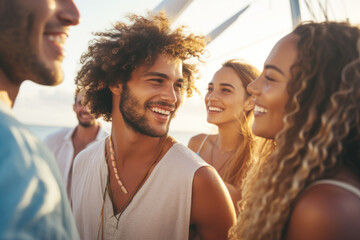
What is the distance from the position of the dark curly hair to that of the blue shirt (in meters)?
1.91

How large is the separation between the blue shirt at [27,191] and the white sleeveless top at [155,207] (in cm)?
112

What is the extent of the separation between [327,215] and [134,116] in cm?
194

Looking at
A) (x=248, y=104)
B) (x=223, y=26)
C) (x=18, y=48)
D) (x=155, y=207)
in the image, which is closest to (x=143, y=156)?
(x=155, y=207)

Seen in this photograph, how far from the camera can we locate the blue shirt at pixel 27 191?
79 centimetres

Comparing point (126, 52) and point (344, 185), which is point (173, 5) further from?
point (344, 185)

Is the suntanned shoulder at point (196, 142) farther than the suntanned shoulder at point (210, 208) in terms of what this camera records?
Yes

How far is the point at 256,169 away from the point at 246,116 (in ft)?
6.51

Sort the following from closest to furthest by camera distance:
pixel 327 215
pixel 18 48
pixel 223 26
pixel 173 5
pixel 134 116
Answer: pixel 327 215 → pixel 18 48 → pixel 134 116 → pixel 173 5 → pixel 223 26

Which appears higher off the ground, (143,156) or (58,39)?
(58,39)

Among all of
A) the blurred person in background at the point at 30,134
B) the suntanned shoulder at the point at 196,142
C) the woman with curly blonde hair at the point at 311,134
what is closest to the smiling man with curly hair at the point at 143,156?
the woman with curly blonde hair at the point at 311,134

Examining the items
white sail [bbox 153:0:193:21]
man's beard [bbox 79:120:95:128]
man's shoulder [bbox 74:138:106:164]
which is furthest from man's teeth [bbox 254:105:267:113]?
man's beard [bbox 79:120:95:128]

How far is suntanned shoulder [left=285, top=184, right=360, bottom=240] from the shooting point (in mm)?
958

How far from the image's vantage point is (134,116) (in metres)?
2.62

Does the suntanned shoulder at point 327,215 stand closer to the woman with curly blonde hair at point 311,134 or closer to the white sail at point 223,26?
the woman with curly blonde hair at point 311,134
